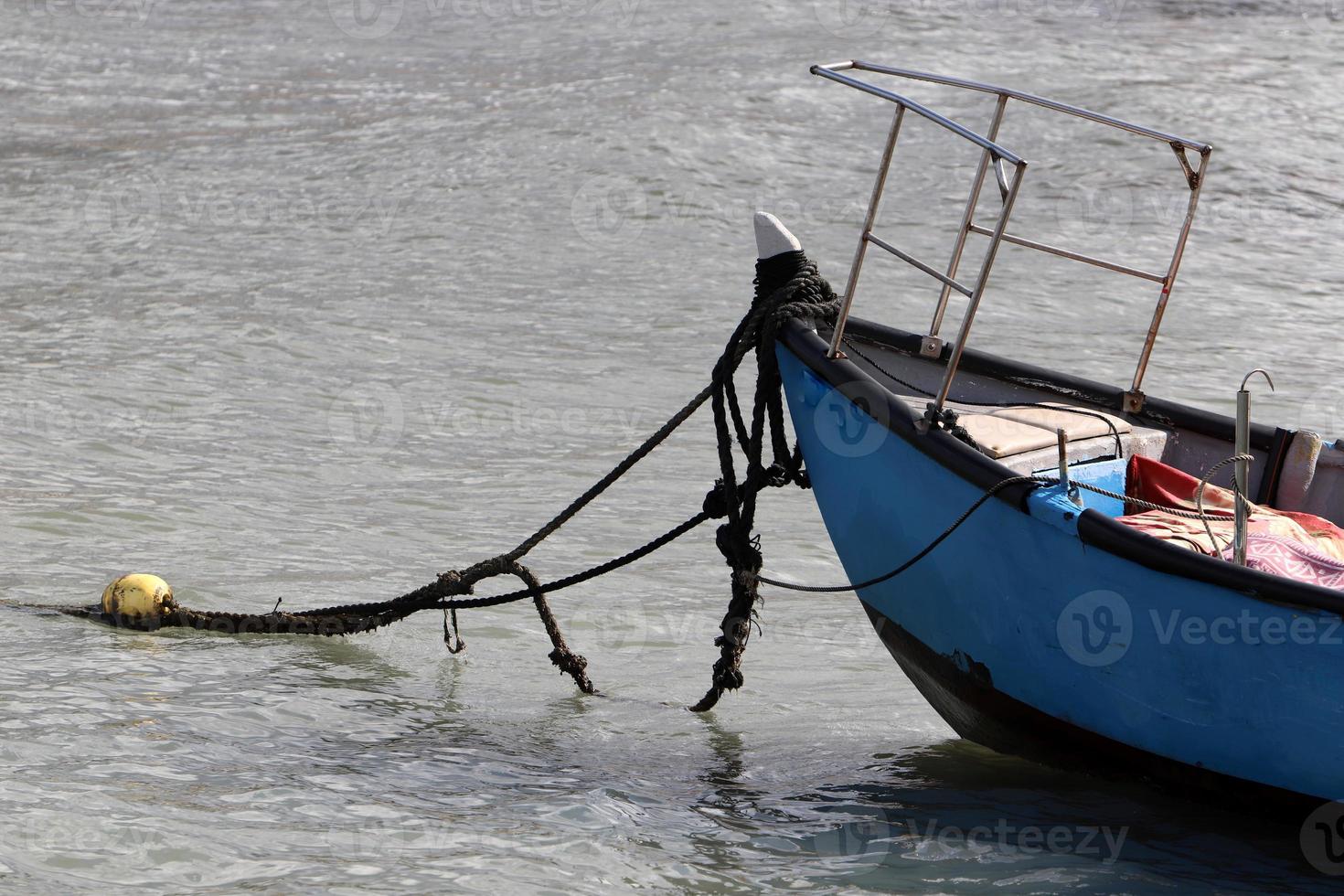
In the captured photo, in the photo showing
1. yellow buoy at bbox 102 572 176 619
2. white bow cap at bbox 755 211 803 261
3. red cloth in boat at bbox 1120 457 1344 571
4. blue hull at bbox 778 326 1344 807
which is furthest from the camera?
yellow buoy at bbox 102 572 176 619

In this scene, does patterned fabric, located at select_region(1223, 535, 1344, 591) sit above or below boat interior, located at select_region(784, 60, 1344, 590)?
below

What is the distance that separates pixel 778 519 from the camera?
26.1 ft

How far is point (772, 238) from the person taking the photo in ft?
16.4

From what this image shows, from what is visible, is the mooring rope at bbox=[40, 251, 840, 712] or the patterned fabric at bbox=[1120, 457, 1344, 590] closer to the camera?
the patterned fabric at bbox=[1120, 457, 1344, 590]

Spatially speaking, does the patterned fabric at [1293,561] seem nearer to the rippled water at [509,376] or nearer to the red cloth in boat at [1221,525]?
the red cloth in boat at [1221,525]

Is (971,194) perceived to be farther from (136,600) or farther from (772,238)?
(136,600)

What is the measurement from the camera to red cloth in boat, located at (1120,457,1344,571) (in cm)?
435

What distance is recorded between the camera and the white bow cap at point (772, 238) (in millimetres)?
4973

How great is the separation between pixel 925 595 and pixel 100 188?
42.2 ft

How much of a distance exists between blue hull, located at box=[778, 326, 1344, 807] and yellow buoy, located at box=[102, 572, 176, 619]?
262 centimetres

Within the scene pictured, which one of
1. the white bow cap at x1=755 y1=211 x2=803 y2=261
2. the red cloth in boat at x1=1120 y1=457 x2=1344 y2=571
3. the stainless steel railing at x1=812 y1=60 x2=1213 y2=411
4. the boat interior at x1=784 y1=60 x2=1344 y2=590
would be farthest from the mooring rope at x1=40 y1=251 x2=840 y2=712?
the red cloth in boat at x1=1120 y1=457 x2=1344 y2=571

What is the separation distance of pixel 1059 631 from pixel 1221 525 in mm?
721

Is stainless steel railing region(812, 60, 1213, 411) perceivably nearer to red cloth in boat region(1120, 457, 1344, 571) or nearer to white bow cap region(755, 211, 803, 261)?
white bow cap region(755, 211, 803, 261)

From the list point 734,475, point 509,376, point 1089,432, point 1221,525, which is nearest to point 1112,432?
point 1089,432
